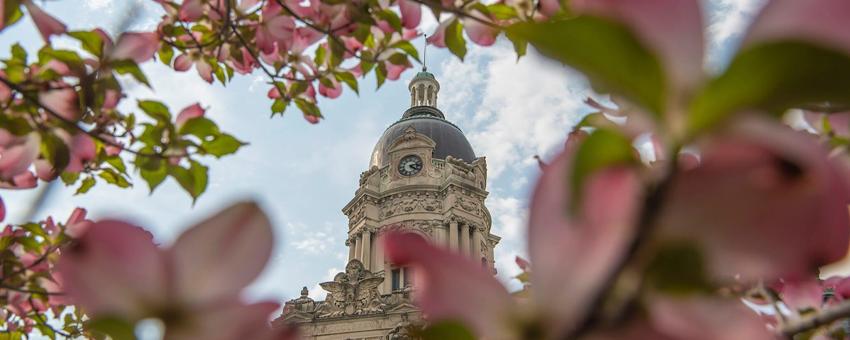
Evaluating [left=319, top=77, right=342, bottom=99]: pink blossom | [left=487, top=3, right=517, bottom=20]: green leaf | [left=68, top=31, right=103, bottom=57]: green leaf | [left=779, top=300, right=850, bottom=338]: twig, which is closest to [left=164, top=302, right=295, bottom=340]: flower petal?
[left=779, top=300, right=850, bottom=338]: twig

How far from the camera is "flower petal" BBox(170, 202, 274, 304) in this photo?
0.35 metres

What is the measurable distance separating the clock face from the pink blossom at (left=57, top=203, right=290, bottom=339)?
18113 millimetres

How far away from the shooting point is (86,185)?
192cm

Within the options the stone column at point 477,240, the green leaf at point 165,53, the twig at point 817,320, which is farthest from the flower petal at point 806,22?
the stone column at point 477,240

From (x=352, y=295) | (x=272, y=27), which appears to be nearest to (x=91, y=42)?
(x=272, y=27)

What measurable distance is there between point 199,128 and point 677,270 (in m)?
1.32

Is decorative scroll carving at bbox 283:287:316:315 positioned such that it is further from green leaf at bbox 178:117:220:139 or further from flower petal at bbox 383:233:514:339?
flower petal at bbox 383:233:514:339

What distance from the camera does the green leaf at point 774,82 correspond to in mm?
216

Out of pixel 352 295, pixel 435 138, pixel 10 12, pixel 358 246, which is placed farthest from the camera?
pixel 435 138

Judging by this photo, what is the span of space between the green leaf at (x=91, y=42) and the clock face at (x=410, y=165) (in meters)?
17.0

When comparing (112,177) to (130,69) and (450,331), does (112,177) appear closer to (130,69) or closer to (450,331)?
(130,69)

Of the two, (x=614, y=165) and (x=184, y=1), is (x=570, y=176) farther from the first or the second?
(x=184, y=1)

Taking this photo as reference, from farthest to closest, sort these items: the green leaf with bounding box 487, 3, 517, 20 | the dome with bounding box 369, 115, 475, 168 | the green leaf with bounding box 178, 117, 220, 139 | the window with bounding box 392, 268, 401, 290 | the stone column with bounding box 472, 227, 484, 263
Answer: the dome with bounding box 369, 115, 475, 168 < the stone column with bounding box 472, 227, 484, 263 < the window with bounding box 392, 268, 401, 290 < the green leaf with bounding box 487, 3, 517, 20 < the green leaf with bounding box 178, 117, 220, 139

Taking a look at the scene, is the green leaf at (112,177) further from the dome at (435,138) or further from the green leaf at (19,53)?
the dome at (435,138)
